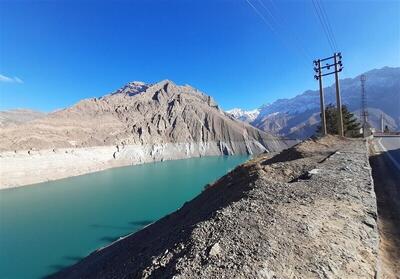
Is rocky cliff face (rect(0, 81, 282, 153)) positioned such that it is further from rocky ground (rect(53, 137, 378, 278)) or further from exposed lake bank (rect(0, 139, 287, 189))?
rocky ground (rect(53, 137, 378, 278))

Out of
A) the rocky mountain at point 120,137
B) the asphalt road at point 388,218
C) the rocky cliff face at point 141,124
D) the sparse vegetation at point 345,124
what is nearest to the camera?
the asphalt road at point 388,218

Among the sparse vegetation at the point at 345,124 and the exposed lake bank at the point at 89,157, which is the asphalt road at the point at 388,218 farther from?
the exposed lake bank at the point at 89,157

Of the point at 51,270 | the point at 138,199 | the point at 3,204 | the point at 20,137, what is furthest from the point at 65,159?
the point at 51,270

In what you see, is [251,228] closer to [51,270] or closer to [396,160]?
[396,160]

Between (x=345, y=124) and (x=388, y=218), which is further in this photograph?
(x=345, y=124)

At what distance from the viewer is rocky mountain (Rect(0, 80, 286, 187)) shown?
81.8 meters

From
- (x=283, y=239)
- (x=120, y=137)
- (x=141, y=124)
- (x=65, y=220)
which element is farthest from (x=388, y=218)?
(x=141, y=124)

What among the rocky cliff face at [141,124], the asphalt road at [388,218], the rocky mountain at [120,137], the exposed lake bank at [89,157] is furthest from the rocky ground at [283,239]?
the rocky cliff face at [141,124]

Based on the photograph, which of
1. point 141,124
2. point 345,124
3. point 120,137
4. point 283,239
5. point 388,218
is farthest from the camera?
point 141,124

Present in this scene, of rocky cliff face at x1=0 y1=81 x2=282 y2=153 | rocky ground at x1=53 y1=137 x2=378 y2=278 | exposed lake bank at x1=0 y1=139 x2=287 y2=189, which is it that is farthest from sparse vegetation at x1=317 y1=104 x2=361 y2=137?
rocky cliff face at x1=0 y1=81 x2=282 y2=153

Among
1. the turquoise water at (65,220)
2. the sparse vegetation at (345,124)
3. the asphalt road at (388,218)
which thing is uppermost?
the sparse vegetation at (345,124)

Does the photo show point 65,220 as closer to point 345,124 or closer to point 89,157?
point 345,124

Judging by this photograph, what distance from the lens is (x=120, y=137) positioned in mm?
122938

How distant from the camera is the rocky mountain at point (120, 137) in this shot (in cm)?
8181
